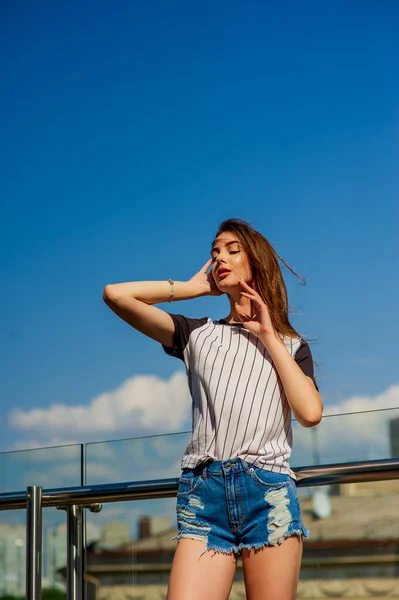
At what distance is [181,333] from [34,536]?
3.96 feet

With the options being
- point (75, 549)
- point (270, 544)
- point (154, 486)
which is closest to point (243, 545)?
point (270, 544)

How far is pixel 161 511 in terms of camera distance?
3008 mm

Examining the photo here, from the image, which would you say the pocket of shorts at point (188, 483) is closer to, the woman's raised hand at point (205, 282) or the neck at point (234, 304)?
the neck at point (234, 304)

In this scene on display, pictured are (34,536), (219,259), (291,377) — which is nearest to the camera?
(291,377)

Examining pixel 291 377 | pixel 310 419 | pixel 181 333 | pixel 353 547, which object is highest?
pixel 181 333

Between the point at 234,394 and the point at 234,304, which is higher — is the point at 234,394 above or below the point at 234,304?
below

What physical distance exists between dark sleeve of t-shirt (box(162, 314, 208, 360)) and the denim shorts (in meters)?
0.38

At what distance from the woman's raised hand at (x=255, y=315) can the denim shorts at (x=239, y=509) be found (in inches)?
14.8

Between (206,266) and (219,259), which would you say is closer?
(219,259)

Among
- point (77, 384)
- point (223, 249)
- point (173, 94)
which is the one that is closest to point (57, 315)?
point (77, 384)

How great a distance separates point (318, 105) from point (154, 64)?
2.36 meters

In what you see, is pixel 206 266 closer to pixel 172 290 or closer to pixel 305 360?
pixel 172 290

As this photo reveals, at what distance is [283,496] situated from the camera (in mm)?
2225

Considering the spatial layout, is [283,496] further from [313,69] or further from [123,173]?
[123,173]
